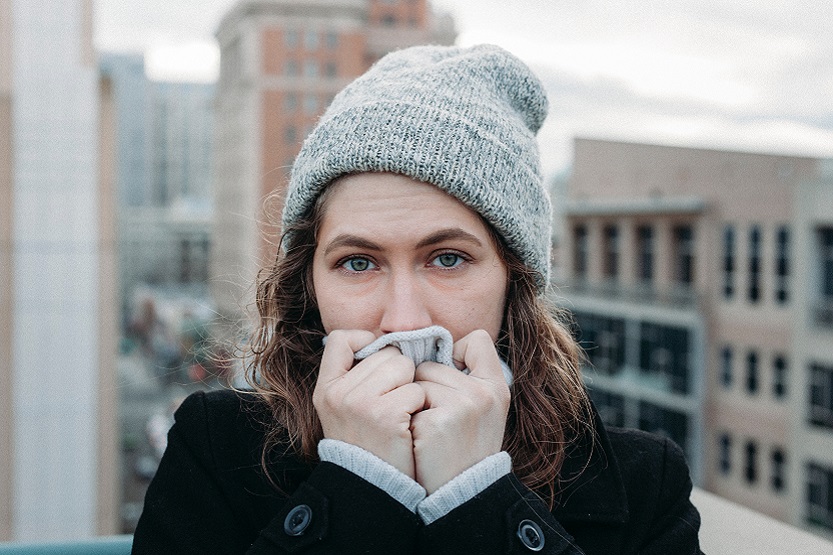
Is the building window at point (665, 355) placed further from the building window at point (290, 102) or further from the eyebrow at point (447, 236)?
the building window at point (290, 102)

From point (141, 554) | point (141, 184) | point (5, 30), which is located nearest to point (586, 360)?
point (141, 554)

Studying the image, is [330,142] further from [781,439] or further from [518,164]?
[781,439]

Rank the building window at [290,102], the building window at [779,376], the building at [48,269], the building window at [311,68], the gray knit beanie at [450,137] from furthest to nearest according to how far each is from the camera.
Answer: the building window at [290,102], the building window at [311,68], the building window at [779,376], the building at [48,269], the gray knit beanie at [450,137]

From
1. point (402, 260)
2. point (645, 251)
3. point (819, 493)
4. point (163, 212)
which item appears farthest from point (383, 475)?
point (163, 212)

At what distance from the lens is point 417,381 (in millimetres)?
979

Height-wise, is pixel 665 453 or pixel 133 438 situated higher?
pixel 665 453

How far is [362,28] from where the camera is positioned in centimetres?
3219

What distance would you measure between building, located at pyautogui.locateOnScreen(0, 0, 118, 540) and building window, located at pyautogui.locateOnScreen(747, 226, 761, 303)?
36.2ft

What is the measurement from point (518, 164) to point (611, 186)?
1712 cm

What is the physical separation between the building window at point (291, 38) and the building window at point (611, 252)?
59.9ft

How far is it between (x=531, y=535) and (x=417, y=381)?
8.4 inches

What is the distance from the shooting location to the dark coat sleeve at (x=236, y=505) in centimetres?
89

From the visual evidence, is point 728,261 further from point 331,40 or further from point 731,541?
point 331,40

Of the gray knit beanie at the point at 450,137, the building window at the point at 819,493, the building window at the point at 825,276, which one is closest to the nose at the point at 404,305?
the gray knit beanie at the point at 450,137
